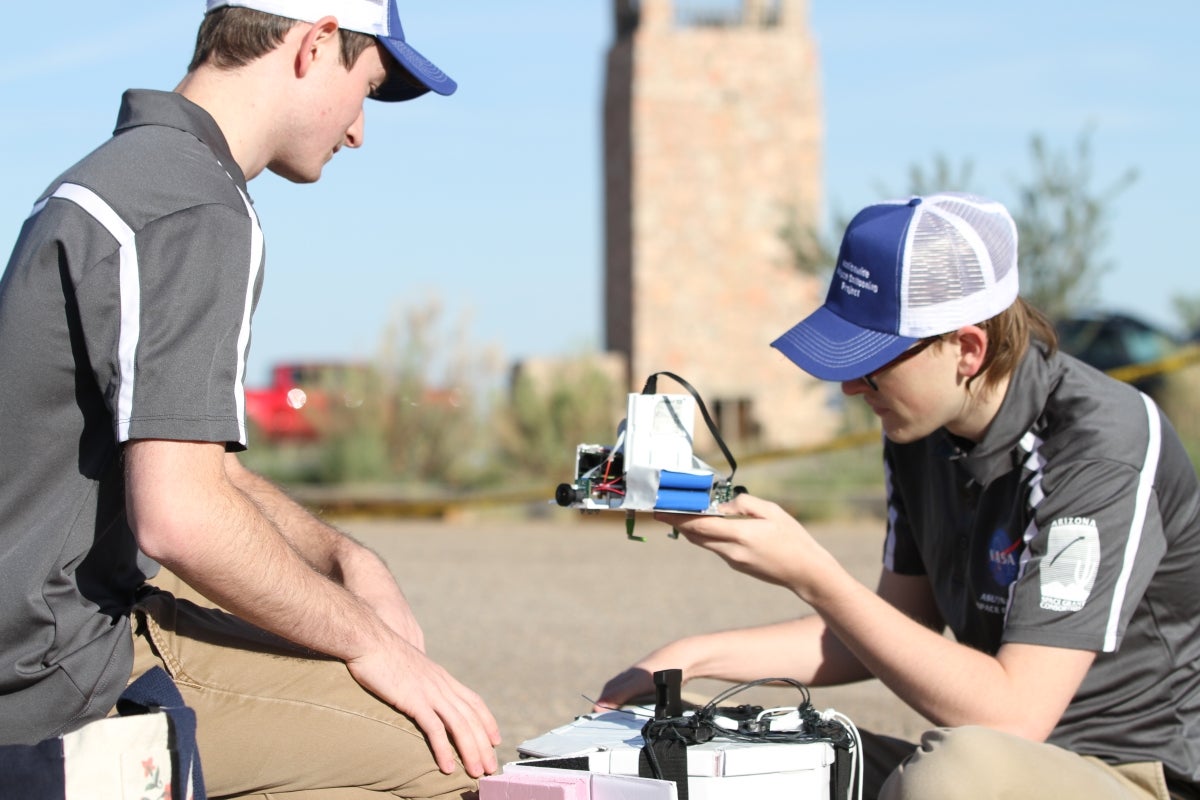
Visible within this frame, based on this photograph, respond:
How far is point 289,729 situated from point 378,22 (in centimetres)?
133

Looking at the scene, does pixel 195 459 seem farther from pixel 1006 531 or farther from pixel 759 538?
pixel 1006 531

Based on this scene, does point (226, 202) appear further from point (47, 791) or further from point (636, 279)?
point (636, 279)

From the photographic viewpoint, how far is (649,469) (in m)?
2.62

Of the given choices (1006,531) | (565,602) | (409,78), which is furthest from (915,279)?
(565,602)

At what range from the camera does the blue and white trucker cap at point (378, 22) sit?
2.64 metres

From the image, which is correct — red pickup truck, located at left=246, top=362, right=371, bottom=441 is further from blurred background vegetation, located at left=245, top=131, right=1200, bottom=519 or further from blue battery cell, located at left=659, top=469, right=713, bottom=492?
blue battery cell, located at left=659, top=469, right=713, bottom=492

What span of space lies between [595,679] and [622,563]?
171 inches

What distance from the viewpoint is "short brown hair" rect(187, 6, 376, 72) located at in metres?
2.64

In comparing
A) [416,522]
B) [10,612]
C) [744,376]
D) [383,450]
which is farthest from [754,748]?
[744,376]

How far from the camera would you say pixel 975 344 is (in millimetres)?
2980

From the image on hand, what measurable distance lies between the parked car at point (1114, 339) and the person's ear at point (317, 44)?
52.6 ft

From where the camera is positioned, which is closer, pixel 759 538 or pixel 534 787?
pixel 534 787

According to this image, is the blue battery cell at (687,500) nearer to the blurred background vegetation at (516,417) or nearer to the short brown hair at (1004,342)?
the short brown hair at (1004,342)

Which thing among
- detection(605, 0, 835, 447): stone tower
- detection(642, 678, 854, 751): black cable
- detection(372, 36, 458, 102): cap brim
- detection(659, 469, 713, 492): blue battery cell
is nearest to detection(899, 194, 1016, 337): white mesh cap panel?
detection(659, 469, 713, 492): blue battery cell
